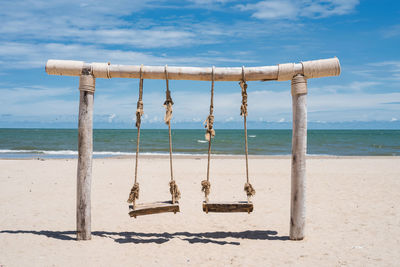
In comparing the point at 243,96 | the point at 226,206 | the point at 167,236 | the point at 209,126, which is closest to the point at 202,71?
the point at 243,96

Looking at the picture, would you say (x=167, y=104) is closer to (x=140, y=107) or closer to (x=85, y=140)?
(x=140, y=107)

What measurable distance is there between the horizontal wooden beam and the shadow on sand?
101 inches

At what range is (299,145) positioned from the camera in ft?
15.7

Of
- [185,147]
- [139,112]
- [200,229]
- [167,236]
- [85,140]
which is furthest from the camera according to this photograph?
[185,147]

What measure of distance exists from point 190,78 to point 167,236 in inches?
105

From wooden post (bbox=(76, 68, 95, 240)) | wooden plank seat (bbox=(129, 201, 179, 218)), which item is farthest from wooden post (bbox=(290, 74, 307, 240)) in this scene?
wooden post (bbox=(76, 68, 95, 240))

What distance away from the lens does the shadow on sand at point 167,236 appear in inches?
203

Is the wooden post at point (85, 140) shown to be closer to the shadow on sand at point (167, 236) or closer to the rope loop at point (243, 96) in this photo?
the shadow on sand at point (167, 236)

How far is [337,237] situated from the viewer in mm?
5301

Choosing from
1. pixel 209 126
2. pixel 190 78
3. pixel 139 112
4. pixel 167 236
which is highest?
pixel 190 78

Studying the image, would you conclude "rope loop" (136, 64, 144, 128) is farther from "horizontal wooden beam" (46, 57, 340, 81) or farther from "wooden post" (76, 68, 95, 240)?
"wooden post" (76, 68, 95, 240)

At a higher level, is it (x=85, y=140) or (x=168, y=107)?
(x=168, y=107)

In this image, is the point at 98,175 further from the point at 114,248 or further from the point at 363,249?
the point at 363,249

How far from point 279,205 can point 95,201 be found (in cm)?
450
